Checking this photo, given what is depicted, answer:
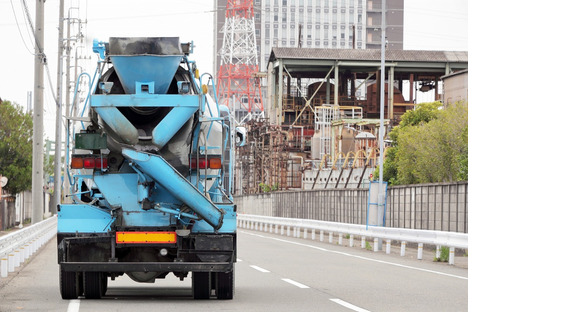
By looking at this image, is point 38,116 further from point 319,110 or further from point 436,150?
point 319,110

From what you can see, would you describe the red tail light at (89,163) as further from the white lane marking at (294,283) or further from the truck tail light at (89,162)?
the white lane marking at (294,283)

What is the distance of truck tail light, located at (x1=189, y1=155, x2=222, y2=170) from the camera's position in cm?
1226

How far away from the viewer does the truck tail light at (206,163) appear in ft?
40.2

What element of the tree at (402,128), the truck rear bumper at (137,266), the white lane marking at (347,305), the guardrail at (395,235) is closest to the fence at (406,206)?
the guardrail at (395,235)

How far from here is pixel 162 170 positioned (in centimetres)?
1180

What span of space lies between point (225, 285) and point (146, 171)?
6.25ft

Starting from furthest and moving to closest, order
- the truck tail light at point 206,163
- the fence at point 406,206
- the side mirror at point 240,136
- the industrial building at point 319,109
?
the industrial building at point 319,109, the fence at point 406,206, the side mirror at point 240,136, the truck tail light at point 206,163

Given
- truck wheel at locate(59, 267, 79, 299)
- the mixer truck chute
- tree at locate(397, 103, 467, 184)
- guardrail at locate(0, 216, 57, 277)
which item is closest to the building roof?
tree at locate(397, 103, 467, 184)

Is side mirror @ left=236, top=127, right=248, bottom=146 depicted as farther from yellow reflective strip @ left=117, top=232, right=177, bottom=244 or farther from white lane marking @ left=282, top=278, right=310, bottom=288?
white lane marking @ left=282, top=278, right=310, bottom=288

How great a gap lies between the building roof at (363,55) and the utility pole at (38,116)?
7525cm

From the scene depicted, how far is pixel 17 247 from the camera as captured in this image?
21.0m

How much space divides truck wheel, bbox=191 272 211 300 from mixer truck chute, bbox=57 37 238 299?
1.90 ft

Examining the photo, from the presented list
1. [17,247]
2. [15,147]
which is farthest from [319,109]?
[17,247]
